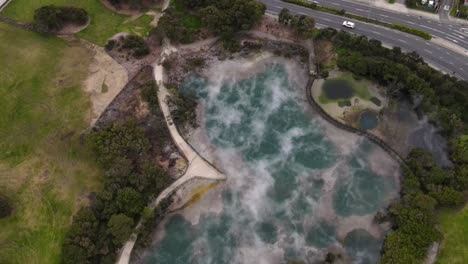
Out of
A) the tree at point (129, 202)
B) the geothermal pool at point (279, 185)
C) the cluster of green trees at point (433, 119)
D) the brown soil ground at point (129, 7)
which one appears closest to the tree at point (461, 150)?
the cluster of green trees at point (433, 119)

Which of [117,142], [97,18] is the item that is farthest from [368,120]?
[97,18]

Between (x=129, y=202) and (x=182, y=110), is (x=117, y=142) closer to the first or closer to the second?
(x=129, y=202)

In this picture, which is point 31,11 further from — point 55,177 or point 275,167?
point 275,167

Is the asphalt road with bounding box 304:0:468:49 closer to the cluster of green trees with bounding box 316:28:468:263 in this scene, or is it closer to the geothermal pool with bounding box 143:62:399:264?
the cluster of green trees with bounding box 316:28:468:263

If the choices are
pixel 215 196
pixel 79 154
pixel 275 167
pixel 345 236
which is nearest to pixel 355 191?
pixel 345 236

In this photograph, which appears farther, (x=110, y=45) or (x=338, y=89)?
(x=110, y=45)

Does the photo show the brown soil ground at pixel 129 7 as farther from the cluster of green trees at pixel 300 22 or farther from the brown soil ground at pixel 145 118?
the cluster of green trees at pixel 300 22
